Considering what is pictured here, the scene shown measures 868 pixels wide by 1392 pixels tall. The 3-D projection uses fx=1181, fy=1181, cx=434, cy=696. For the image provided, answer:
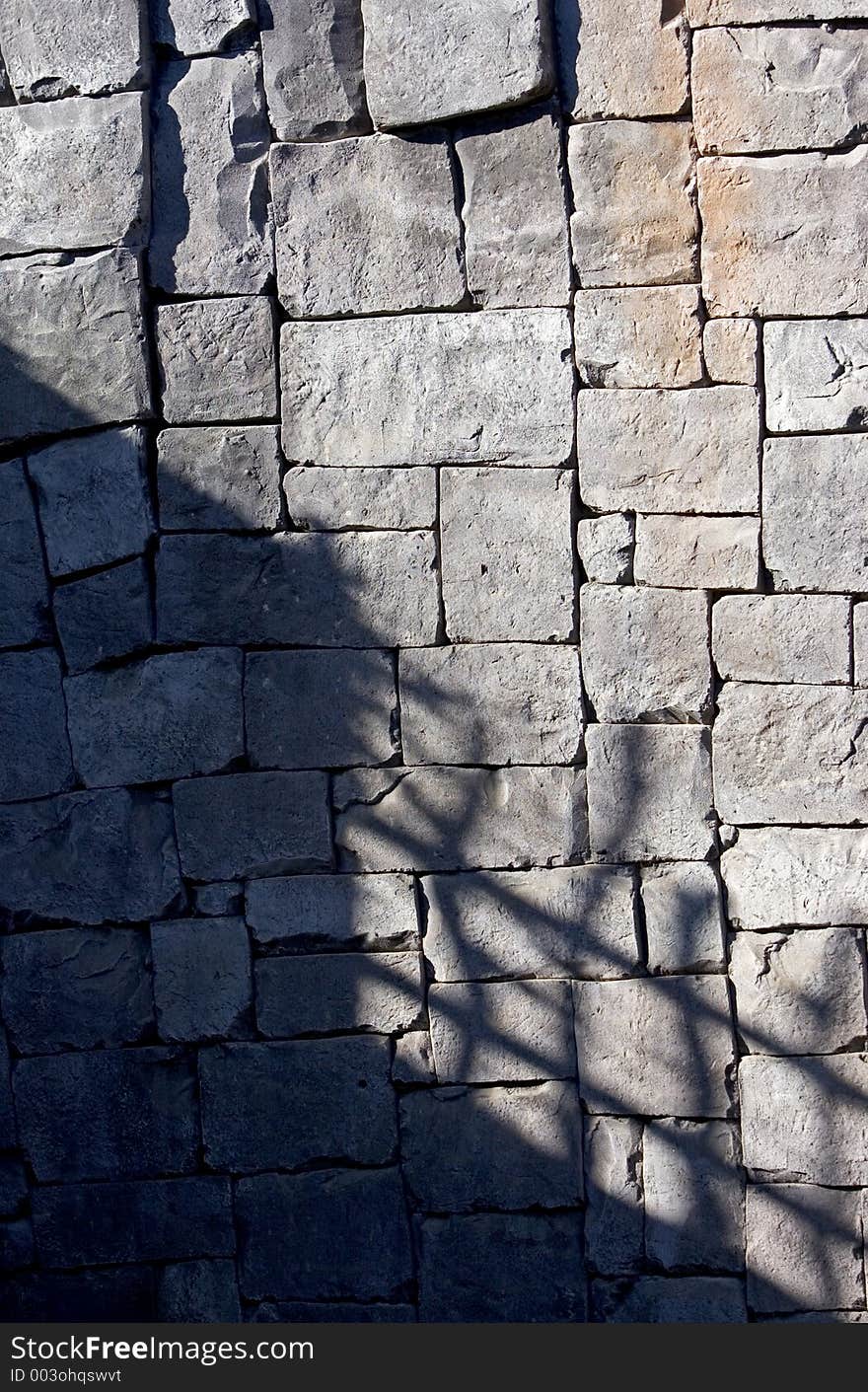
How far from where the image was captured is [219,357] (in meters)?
3.78

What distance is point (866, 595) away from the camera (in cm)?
363

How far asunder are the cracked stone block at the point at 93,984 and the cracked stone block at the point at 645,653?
1.75m

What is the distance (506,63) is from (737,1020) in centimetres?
304

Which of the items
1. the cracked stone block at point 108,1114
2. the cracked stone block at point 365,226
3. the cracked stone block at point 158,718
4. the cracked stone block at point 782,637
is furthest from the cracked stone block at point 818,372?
the cracked stone block at point 108,1114

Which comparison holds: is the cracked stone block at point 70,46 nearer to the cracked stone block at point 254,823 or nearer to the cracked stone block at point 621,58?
the cracked stone block at point 621,58

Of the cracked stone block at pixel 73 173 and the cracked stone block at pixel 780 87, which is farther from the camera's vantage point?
the cracked stone block at pixel 73 173

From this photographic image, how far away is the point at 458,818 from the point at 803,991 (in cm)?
121

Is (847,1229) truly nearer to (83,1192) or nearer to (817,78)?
(83,1192)

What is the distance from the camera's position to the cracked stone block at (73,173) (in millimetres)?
3727

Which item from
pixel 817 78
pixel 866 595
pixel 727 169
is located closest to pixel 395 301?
pixel 727 169

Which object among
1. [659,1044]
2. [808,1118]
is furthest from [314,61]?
[808,1118]

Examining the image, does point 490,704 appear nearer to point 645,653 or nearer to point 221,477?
point 645,653

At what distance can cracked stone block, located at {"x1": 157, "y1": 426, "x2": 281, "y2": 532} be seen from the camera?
3793mm

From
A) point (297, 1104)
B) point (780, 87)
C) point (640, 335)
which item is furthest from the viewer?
point (297, 1104)
